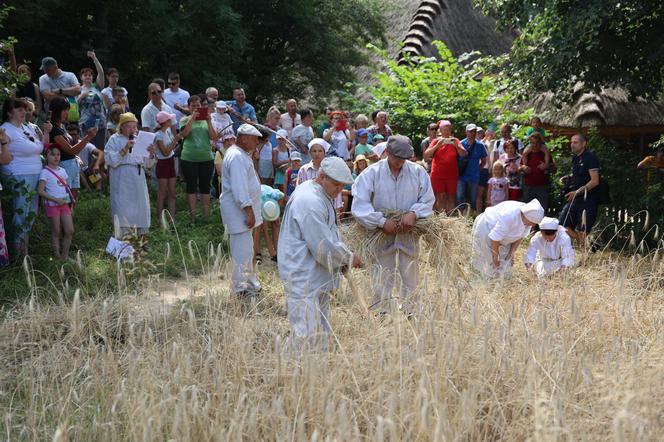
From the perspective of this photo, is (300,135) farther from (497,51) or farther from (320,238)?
(497,51)

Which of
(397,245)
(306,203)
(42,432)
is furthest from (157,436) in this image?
(397,245)

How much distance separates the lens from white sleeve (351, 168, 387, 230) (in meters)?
6.40

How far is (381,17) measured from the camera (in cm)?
1892

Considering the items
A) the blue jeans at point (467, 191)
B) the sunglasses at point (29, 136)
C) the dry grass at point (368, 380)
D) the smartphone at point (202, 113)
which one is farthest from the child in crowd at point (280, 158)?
the dry grass at point (368, 380)

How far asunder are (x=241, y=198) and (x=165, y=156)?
9.57 ft

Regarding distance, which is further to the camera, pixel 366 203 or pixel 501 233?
pixel 501 233

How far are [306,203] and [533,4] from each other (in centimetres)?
691

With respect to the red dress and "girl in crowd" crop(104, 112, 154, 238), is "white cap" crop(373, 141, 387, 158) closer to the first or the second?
the red dress

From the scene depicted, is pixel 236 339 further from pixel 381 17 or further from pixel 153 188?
pixel 381 17

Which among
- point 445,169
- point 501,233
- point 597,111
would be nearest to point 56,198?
point 501,233

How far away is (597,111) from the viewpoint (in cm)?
1702

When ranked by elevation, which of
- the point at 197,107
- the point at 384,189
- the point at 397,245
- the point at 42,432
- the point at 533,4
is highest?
the point at 533,4

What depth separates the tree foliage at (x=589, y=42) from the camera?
10117mm

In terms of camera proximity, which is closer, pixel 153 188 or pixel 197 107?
pixel 197 107
